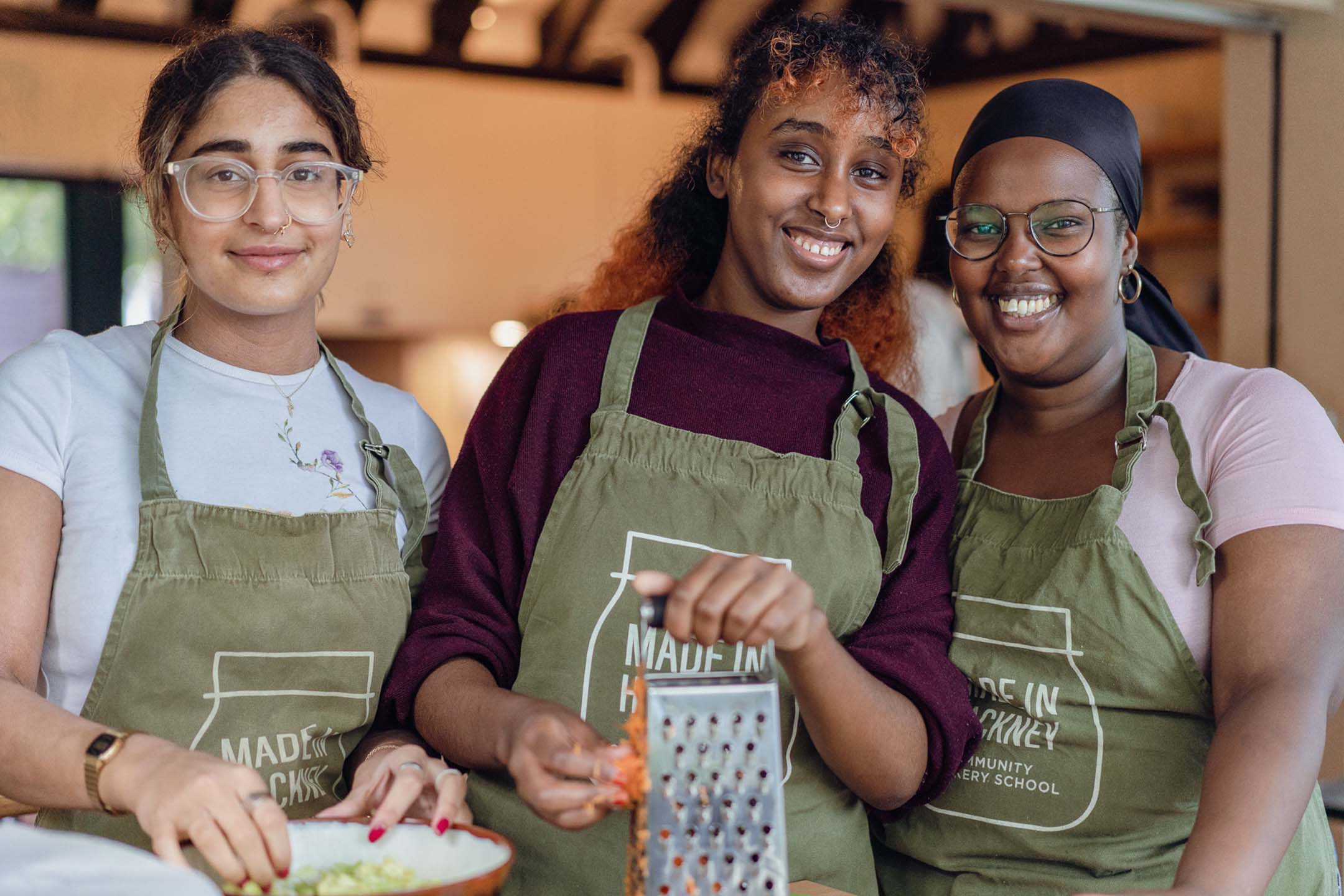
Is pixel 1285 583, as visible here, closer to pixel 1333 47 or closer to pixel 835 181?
pixel 835 181

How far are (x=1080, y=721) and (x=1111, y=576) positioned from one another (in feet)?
0.56

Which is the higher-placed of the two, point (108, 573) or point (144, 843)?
point (108, 573)

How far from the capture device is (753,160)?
65.7 inches

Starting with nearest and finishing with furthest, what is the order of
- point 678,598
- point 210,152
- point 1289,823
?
point 678,598
point 1289,823
point 210,152

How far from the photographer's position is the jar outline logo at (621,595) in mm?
1480

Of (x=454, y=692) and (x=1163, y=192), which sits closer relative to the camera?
(x=454, y=692)

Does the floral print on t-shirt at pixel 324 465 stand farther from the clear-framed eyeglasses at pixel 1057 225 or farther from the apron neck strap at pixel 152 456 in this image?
the clear-framed eyeglasses at pixel 1057 225

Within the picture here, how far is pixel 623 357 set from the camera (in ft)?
5.33

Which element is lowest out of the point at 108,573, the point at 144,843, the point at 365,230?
the point at 144,843

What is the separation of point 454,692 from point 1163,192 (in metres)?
5.09

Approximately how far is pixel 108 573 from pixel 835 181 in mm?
942

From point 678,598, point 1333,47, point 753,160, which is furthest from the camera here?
point 1333,47

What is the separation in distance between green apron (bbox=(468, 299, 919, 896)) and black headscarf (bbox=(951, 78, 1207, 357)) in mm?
468

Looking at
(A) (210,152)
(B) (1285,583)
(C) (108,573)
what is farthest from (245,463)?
(B) (1285,583)
